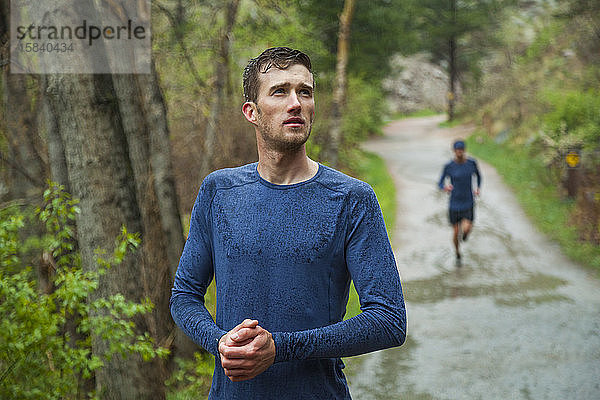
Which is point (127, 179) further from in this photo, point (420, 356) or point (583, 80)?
point (583, 80)

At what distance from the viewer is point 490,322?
23.5 feet

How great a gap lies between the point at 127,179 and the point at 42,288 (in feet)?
4.28

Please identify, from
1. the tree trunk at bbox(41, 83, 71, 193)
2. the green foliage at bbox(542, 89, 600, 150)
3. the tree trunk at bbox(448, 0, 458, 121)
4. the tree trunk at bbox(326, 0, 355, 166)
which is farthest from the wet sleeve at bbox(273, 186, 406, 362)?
the tree trunk at bbox(448, 0, 458, 121)

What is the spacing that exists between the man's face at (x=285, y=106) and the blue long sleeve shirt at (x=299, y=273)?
0.51 feet

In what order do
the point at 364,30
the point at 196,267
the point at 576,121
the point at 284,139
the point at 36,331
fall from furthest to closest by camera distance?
the point at 364,30 → the point at 576,121 → the point at 36,331 → the point at 196,267 → the point at 284,139

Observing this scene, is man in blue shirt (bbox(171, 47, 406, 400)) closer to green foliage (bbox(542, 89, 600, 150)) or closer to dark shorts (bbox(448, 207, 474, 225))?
dark shorts (bbox(448, 207, 474, 225))

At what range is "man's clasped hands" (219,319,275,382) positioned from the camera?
5.79ft

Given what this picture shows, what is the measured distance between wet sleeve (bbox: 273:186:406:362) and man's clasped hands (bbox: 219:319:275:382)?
7 centimetres

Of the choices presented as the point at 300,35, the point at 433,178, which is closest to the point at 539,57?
the point at 433,178

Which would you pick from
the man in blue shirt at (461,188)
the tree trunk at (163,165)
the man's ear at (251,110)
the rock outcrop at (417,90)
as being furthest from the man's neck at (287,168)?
the rock outcrop at (417,90)

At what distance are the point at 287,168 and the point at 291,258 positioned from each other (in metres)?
0.33

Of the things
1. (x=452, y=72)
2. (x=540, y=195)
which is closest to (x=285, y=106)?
(x=540, y=195)

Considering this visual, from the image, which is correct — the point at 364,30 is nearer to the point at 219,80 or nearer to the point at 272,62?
the point at 219,80

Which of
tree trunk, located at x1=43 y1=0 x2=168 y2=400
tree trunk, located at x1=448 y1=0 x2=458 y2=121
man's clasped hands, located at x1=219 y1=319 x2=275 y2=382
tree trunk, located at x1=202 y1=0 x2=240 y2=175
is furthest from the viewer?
tree trunk, located at x1=448 y1=0 x2=458 y2=121
